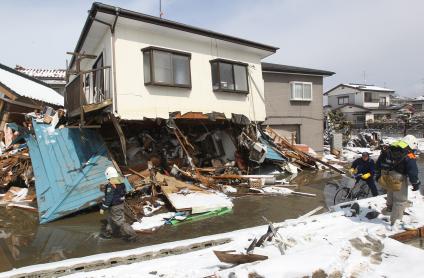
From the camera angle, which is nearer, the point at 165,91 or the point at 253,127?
the point at 165,91

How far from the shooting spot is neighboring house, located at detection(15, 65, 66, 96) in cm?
2639

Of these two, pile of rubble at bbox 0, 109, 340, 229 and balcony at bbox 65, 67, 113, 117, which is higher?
balcony at bbox 65, 67, 113, 117

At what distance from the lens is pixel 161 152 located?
40.0 feet

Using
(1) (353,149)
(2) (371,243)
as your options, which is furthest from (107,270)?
(1) (353,149)

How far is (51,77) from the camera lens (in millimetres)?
26938

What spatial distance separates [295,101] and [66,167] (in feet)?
44.1

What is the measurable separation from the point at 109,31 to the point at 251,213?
701 cm

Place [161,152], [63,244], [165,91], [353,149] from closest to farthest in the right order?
[63,244]
[165,91]
[161,152]
[353,149]

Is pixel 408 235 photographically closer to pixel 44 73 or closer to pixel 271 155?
pixel 271 155

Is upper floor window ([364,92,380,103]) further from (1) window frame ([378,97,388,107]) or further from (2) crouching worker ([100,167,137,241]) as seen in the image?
(2) crouching worker ([100,167,137,241])

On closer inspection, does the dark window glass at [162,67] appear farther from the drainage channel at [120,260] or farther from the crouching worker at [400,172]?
the crouching worker at [400,172]

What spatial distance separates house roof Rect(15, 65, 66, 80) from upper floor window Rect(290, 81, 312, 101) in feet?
61.0

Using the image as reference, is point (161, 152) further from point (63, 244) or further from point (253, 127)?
point (63, 244)

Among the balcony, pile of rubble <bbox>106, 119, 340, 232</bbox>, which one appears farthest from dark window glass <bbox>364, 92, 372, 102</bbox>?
the balcony
